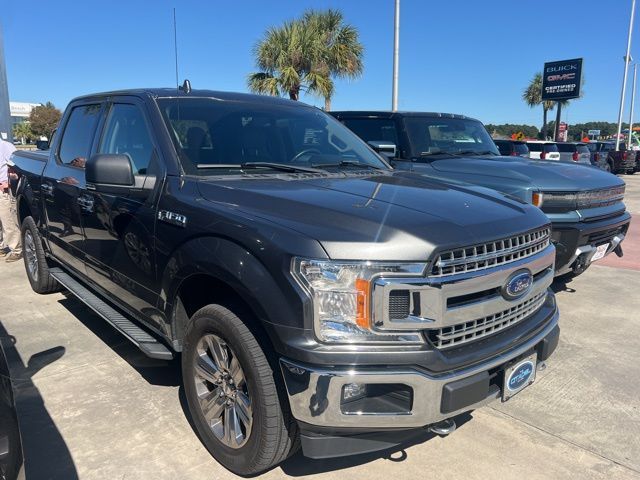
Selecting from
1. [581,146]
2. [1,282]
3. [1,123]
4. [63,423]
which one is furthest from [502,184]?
[581,146]

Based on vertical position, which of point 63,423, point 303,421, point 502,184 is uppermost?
point 502,184

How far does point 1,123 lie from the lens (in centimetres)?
1273

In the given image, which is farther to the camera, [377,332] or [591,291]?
[591,291]

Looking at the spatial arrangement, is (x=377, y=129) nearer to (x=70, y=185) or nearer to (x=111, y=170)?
(x=70, y=185)

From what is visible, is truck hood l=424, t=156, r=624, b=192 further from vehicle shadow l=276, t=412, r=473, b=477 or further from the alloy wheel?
the alloy wheel

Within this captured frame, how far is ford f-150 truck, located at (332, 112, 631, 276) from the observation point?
5062 millimetres

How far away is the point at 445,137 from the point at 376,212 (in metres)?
4.84

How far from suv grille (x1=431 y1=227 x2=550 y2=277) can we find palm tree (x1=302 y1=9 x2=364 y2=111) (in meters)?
15.1

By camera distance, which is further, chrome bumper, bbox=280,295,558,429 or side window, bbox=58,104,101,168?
side window, bbox=58,104,101,168

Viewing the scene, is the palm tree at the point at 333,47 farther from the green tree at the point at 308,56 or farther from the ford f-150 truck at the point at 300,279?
the ford f-150 truck at the point at 300,279

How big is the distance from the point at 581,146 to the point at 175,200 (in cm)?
2035

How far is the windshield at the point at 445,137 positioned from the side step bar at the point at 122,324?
13.4ft

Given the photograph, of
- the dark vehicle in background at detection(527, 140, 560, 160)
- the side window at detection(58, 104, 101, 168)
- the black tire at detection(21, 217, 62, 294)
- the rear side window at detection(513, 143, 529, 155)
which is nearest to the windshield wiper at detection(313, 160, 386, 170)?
the side window at detection(58, 104, 101, 168)

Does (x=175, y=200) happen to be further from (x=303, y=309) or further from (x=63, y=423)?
(x=63, y=423)
